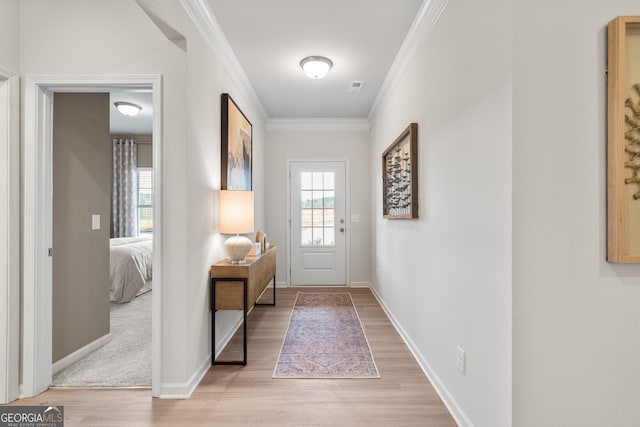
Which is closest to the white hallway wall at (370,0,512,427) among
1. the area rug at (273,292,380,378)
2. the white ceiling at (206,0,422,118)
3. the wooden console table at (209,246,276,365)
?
the white ceiling at (206,0,422,118)

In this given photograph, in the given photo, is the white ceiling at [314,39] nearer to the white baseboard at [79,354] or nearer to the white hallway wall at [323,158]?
the white hallway wall at [323,158]

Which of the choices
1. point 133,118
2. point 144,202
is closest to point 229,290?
point 133,118

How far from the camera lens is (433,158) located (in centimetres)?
236

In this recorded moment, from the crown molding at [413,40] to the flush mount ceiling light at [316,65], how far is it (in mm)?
641

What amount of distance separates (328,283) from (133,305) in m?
2.67

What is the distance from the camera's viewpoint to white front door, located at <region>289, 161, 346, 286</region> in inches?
208

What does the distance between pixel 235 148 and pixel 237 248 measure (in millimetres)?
1094

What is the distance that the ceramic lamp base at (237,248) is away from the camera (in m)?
2.66

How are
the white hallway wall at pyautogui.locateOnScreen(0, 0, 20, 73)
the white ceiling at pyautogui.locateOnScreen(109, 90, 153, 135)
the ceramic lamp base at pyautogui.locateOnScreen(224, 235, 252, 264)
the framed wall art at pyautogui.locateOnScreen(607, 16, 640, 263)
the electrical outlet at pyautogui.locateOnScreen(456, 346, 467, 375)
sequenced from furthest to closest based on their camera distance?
the white ceiling at pyautogui.locateOnScreen(109, 90, 153, 135), the ceramic lamp base at pyautogui.locateOnScreen(224, 235, 252, 264), the white hallway wall at pyautogui.locateOnScreen(0, 0, 20, 73), the electrical outlet at pyautogui.locateOnScreen(456, 346, 467, 375), the framed wall art at pyautogui.locateOnScreen(607, 16, 640, 263)

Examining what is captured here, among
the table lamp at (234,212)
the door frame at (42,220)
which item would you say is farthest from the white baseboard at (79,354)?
the table lamp at (234,212)

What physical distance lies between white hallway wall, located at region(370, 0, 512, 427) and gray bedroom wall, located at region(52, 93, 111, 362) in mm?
2617

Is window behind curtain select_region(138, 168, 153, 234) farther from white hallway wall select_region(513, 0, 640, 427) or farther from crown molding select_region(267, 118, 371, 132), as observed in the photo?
white hallway wall select_region(513, 0, 640, 427)

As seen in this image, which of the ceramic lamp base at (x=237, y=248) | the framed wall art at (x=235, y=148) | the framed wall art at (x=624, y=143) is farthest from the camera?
the framed wall art at (x=235, y=148)

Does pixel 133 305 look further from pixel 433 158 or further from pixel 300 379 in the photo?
pixel 433 158
